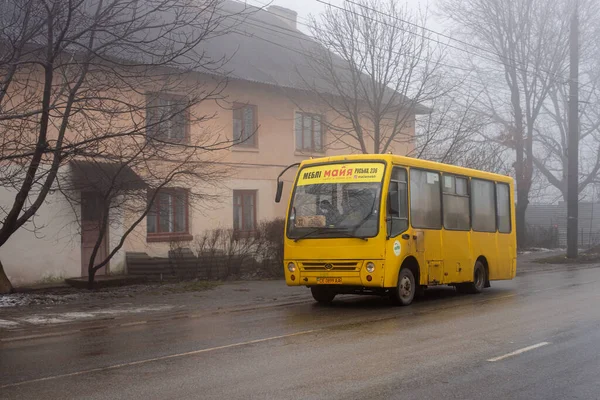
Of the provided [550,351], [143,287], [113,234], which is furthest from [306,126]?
[550,351]

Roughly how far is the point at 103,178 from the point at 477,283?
9472 millimetres

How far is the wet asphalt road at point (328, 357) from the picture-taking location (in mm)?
7016

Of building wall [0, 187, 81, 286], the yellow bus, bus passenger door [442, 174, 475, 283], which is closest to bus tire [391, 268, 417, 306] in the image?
the yellow bus

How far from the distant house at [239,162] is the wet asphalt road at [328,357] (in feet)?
28.3

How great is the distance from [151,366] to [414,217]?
764cm

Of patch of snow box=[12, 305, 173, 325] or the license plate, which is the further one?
the license plate

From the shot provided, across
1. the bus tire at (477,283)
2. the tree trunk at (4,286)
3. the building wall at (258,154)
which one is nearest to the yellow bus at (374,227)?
the bus tire at (477,283)

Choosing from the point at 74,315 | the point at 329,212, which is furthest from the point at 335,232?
the point at 74,315

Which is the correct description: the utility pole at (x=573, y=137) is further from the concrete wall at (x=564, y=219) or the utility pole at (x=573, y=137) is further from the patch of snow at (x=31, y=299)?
the patch of snow at (x=31, y=299)

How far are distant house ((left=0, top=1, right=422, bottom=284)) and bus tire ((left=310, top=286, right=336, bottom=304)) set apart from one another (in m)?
5.71

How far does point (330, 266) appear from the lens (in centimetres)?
1383

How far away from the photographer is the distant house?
66.1 feet

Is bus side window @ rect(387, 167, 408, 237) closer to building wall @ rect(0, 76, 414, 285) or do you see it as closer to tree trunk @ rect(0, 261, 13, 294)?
building wall @ rect(0, 76, 414, 285)

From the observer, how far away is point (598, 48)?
40812mm
